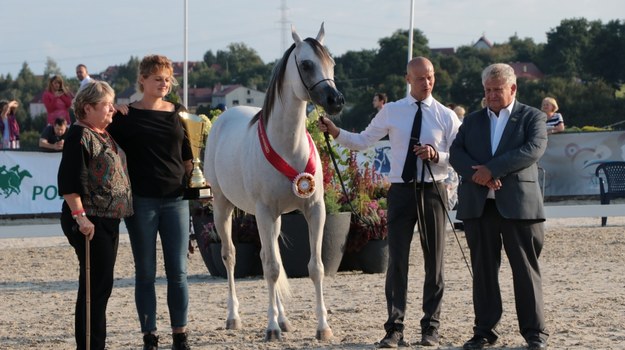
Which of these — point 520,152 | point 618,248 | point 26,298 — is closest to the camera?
point 520,152

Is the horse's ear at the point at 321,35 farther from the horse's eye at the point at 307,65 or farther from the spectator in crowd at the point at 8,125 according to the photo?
the spectator in crowd at the point at 8,125

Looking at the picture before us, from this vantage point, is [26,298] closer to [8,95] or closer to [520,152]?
[520,152]

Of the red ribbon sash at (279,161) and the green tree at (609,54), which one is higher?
the green tree at (609,54)

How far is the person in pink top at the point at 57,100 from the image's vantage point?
18.6 m

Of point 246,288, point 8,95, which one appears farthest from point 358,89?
point 246,288

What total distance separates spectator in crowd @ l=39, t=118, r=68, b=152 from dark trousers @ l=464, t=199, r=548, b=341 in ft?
39.0

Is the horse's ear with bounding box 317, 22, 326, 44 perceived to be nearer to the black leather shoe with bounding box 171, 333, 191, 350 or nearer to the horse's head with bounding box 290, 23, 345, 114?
the horse's head with bounding box 290, 23, 345, 114

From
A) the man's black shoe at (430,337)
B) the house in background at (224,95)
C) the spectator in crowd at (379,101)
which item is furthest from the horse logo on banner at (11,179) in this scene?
the house in background at (224,95)

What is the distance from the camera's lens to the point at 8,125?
2042 cm

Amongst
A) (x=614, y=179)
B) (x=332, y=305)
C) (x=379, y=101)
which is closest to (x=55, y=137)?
(x=379, y=101)

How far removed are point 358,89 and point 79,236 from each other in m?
66.5

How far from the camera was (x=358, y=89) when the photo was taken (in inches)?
2847

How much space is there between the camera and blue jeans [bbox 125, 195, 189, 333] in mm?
6867

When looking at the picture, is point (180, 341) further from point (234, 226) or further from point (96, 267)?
point (234, 226)
